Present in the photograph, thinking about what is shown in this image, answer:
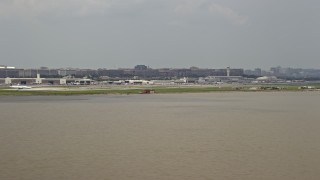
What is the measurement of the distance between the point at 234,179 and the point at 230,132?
31.2 ft

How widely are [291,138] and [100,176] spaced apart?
9.85 metres

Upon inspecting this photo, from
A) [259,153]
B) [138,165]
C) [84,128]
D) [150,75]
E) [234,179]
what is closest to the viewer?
[234,179]

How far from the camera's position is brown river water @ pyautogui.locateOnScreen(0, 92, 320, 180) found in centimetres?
1405

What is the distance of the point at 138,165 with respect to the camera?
15031 millimetres

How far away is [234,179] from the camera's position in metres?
13.4

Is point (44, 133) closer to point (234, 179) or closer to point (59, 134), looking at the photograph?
point (59, 134)

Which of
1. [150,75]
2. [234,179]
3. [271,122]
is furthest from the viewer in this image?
[150,75]

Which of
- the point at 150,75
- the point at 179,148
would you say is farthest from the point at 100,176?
the point at 150,75

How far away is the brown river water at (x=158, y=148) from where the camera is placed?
14047mm

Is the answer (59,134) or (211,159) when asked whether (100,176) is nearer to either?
(211,159)

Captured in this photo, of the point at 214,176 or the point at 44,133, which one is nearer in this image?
the point at 214,176

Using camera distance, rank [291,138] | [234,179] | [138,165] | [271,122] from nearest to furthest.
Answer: [234,179], [138,165], [291,138], [271,122]

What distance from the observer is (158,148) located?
712 inches

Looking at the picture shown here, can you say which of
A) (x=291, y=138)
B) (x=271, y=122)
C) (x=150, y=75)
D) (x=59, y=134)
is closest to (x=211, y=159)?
(x=291, y=138)
